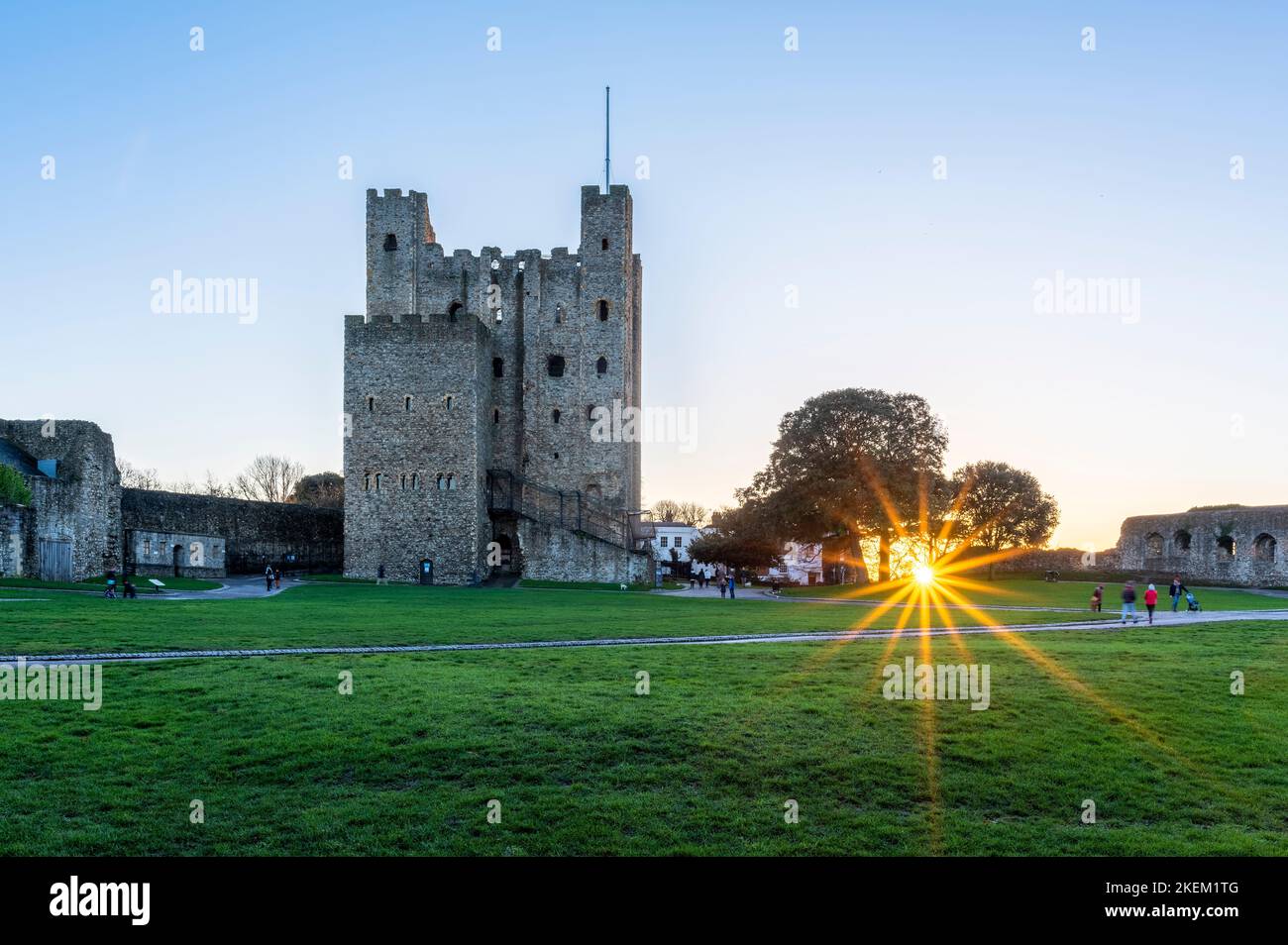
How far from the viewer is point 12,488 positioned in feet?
112

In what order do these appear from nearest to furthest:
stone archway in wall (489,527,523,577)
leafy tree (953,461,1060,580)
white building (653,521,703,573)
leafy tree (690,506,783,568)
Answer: stone archway in wall (489,527,523,577), leafy tree (690,506,783,568), leafy tree (953,461,1060,580), white building (653,521,703,573)

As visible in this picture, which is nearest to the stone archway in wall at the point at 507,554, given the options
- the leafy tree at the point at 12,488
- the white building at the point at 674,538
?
the leafy tree at the point at 12,488

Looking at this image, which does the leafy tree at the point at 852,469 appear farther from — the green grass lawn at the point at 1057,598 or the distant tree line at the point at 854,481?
the green grass lawn at the point at 1057,598

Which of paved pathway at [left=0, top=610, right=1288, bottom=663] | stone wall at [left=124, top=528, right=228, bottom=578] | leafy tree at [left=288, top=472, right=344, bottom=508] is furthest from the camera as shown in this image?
leafy tree at [left=288, top=472, right=344, bottom=508]

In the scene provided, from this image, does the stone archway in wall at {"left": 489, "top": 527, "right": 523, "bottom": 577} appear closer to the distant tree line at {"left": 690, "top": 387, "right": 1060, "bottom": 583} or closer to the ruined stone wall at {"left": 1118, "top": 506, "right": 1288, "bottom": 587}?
the distant tree line at {"left": 690, "top": 387, "right": 1060, "bottom": 583}

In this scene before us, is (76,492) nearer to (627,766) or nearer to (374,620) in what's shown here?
(374,620)

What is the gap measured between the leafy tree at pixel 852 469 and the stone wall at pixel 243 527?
1007 inches

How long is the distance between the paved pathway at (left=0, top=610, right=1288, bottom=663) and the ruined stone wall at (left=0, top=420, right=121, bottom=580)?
25.4 m

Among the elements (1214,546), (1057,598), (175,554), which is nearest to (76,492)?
(175,554)

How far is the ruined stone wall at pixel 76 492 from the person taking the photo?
35.6 metres

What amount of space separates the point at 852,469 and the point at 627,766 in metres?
42.1

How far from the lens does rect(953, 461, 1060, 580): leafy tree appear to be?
68750 millimetres

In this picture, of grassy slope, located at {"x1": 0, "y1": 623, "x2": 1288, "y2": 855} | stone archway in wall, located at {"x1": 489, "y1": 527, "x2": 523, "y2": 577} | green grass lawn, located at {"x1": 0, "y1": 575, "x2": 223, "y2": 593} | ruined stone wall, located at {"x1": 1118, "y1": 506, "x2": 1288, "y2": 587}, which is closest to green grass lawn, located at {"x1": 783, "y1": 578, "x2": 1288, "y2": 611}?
ruined stone wall, located at {"x1": 1118, "y1": 506, "x2": 1288, "y2": 587}
